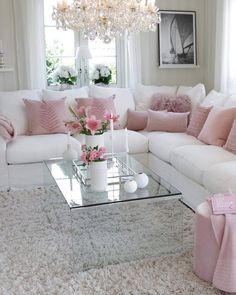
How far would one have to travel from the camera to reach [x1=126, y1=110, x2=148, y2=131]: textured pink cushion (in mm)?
4668

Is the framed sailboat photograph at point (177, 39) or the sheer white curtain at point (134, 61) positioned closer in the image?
the sheer white curtain at point (134, 61)

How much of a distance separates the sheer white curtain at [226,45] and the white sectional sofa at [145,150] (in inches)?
19.1

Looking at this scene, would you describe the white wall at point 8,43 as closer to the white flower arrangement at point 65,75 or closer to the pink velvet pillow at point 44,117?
the white flower arrangement at point 65,75

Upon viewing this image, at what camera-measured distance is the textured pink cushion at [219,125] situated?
3609 mm

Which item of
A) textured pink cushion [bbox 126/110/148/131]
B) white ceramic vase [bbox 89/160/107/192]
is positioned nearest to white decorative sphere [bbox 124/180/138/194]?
white ceramic vase [bbox 89/160/107/192]

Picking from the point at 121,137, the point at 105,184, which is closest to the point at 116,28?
the point at 121,137

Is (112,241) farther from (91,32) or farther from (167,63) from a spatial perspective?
(167,63)

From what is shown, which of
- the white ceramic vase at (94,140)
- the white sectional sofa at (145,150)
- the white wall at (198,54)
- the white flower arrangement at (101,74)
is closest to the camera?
the white ceramic vase at (94,140)

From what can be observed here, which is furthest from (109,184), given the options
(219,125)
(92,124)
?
(219,125)

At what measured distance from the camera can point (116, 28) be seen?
3.73 m

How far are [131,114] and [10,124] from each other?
4.80 feet

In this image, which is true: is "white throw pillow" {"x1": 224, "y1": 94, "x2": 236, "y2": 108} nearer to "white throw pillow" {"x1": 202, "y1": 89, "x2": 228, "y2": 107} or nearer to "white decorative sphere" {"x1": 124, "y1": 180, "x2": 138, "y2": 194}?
"white throw pillow" {"x1": 202, "y1": 89, "x2": 228, "y2": 107}

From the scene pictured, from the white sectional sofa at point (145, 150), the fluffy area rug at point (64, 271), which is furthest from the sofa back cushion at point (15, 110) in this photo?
the fluffy area rug at point (64, 271)

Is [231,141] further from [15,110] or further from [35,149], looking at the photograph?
[15,110]
